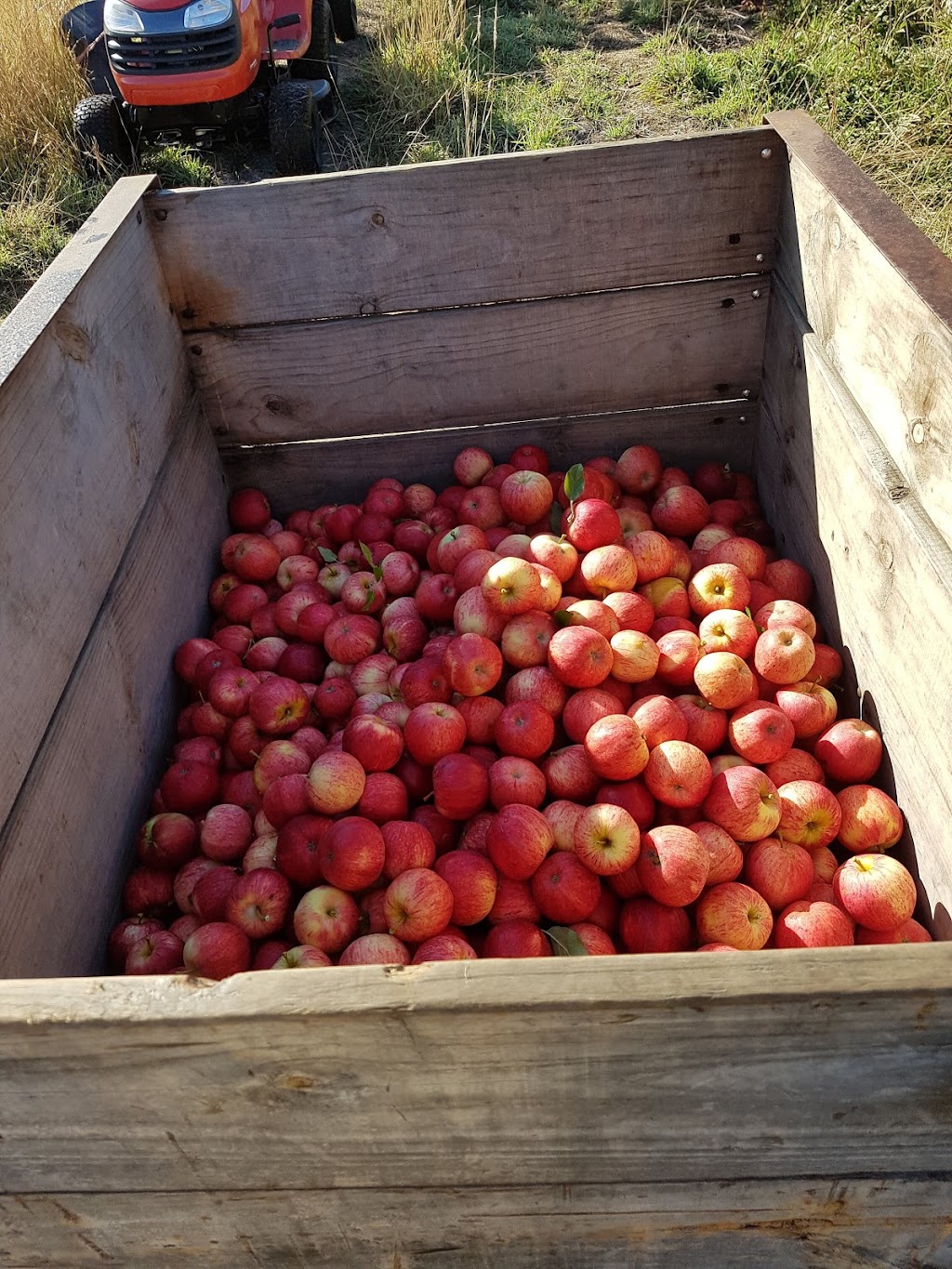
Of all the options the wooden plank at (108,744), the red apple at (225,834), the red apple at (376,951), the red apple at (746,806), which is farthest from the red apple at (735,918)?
the wooden plank at (108,744)

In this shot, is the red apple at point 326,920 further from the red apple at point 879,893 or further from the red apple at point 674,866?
the red apple at point 879,893

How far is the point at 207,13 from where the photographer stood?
550cm

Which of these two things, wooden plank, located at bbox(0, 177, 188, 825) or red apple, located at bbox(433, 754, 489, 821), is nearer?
wooden plank, located at bbox(0, 177, 188, 825)

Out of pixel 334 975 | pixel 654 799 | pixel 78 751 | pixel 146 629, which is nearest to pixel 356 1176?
pixel 334 975

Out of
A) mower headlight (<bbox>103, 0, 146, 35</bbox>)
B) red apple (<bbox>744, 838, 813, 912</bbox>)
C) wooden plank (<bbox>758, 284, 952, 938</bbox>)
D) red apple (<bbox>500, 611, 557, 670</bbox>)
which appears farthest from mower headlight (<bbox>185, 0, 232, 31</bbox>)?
red apple (<bbox>744, 838, 813, 912</bbox>)

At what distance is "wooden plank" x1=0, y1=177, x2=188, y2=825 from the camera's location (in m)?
1.80

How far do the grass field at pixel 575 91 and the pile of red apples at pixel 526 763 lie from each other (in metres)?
3.62

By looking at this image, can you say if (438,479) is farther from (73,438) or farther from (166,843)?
(166,843)

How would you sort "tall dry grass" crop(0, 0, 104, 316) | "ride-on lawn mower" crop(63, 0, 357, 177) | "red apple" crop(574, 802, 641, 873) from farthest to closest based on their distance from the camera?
"tall dry grass" crop(0, 0, 104, 316)
"ride-on lawn mower" crop(63, 0, 357, 177)
"red apple" crop(574, 802, 641, 873)

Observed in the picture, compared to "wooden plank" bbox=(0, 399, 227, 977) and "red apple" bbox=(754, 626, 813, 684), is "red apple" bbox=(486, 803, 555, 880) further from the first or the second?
"wooden plank" bbox=(0, 399, 227, 977)

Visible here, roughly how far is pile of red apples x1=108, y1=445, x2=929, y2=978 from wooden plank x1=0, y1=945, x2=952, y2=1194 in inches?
22.8

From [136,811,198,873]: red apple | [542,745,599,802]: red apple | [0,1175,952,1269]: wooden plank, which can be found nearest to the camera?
[0,1175,952,1269]: wooden plank

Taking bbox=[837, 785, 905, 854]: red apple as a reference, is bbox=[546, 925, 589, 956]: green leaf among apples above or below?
above

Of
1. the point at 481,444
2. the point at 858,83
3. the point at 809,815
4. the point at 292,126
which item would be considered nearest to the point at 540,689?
the point at 809,815
